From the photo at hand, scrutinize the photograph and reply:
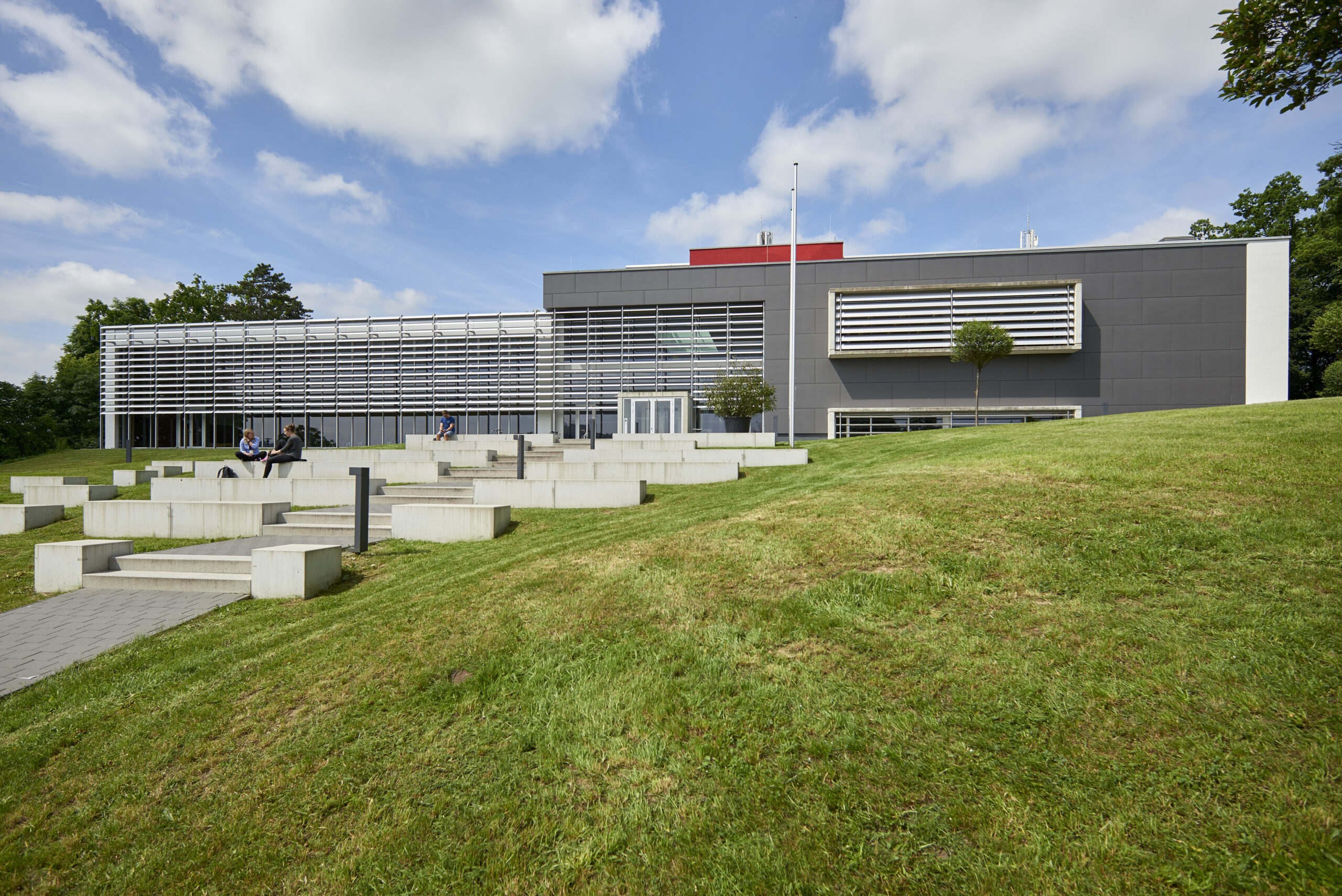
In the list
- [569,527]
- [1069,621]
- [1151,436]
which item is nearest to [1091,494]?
[1069,621]

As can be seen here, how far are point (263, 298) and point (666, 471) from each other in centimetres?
6095

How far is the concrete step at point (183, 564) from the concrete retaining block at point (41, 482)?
37.6ft

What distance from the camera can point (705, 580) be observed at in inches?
212

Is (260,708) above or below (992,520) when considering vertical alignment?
below

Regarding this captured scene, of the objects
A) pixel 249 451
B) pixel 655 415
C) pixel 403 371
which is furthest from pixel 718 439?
pixel 403 371

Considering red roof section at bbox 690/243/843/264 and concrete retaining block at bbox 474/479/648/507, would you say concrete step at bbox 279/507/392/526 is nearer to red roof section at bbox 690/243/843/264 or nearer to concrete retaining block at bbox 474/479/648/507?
concrete retaining block at bbox 474/479/648/507

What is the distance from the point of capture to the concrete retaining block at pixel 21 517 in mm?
11164

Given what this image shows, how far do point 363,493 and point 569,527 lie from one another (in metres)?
2.98

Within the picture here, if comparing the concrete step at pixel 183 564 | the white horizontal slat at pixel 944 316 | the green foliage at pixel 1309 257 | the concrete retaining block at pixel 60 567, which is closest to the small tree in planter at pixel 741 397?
the white horizontal slat at pixel 944 316

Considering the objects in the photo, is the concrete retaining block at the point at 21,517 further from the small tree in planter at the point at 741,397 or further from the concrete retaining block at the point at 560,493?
the small tree in planter at the point at 741,397

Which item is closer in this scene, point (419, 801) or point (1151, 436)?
point (419, 801)

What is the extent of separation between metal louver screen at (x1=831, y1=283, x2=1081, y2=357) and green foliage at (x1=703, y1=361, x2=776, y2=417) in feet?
21.3

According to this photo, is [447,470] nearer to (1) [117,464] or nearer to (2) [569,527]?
(2) [569,527]

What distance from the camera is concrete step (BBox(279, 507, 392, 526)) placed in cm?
967
